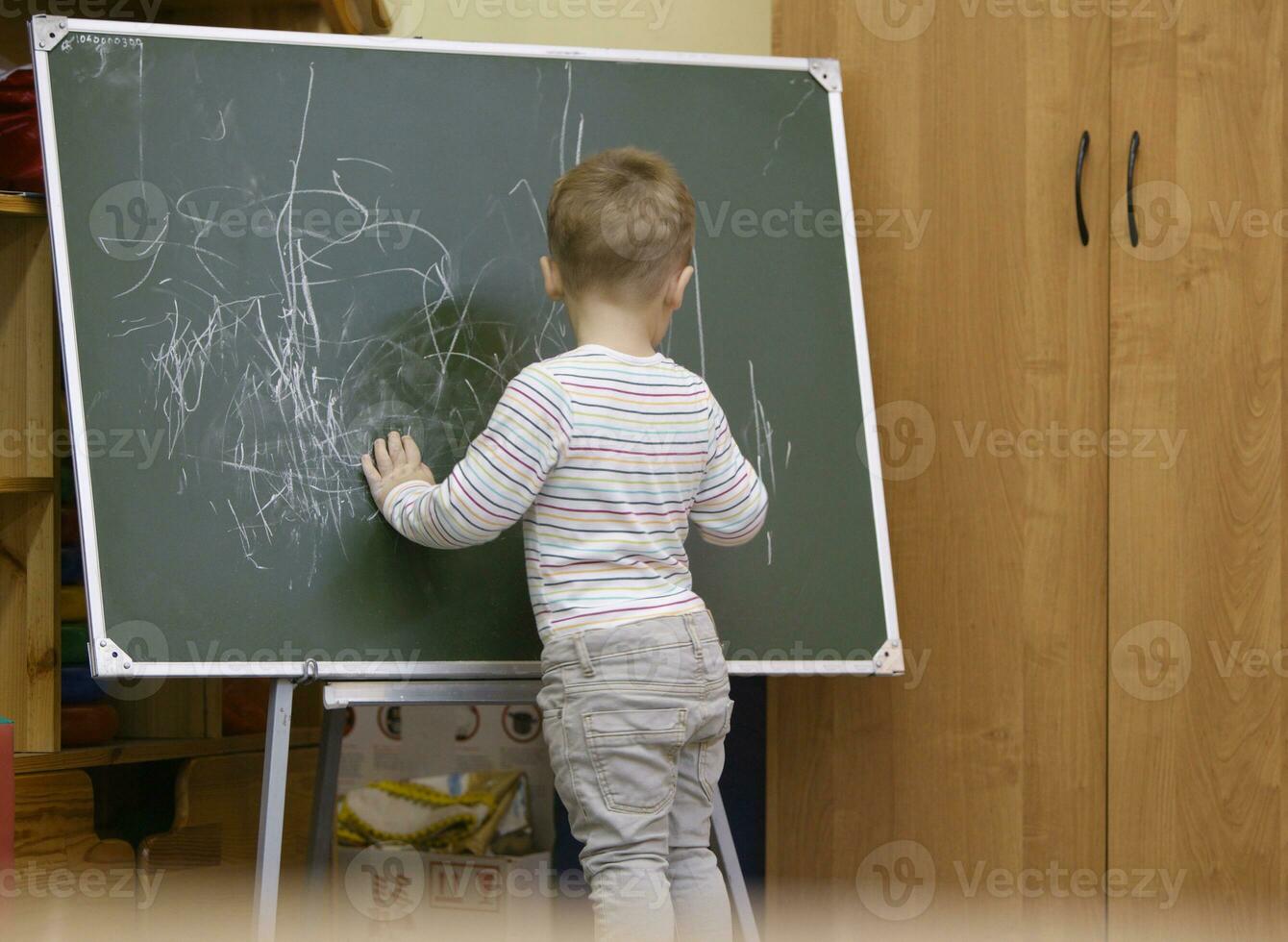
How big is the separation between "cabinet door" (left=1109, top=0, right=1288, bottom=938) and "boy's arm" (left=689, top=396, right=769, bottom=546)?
72 centimetres

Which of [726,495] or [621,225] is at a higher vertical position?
[621,225]

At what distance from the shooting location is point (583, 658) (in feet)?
4.97

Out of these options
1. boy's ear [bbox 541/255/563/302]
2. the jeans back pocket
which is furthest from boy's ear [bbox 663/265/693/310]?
the jeans back pocket

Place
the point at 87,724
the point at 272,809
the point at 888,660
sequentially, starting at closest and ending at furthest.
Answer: the point at 272,809 → the point at 888,660 → the point at 87,724

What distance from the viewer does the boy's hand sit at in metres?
1.69

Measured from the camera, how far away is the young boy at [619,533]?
1.50 metres

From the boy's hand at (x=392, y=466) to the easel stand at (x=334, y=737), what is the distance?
0.79ft

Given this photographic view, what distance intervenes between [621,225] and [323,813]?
97 centimetres

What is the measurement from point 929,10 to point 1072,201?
406mm

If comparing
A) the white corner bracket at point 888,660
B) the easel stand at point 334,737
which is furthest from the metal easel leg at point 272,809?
the white corner bracket at point 888,660

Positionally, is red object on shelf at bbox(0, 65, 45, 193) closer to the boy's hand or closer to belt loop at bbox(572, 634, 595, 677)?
the boy's hand

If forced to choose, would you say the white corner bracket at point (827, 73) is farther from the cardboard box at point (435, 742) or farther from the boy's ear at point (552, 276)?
the cardboard box at point (435, 742)

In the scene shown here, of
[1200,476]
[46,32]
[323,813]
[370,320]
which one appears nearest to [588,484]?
[370,320]

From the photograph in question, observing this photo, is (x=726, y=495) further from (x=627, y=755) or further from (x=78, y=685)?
(x=78, y=685)
